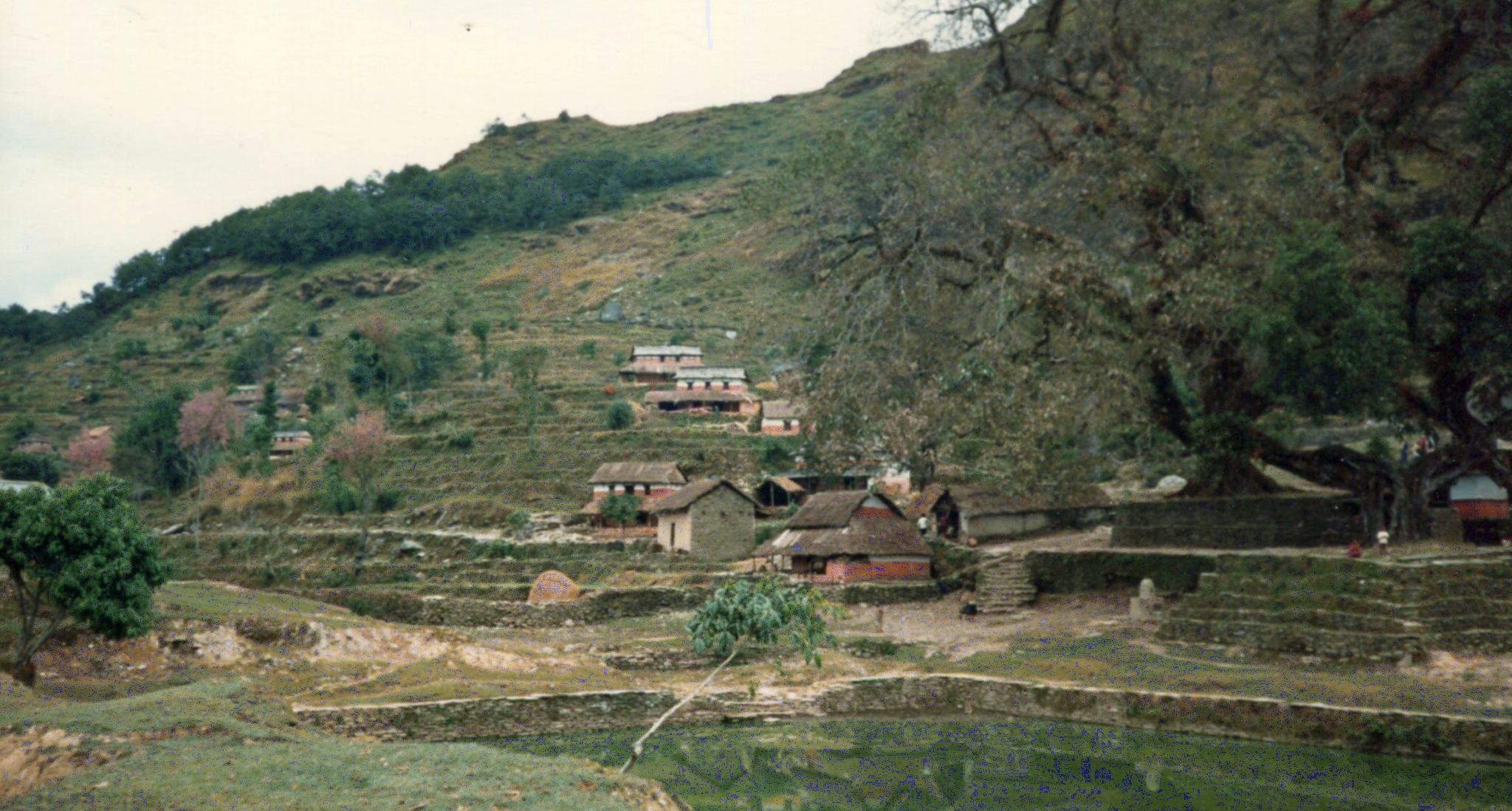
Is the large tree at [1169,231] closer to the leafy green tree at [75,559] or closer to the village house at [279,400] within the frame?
the leafy green tree at [75,559]

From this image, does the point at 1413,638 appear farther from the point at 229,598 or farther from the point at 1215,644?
the point at 229,598

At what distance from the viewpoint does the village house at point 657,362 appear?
79500 millimetres

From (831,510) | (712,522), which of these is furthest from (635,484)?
(831,510)

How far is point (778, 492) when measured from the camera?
56406mm

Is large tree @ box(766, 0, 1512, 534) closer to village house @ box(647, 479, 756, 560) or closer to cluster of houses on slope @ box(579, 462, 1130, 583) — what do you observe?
cluster of houses on slope @ box(579, 462, 1130, 583)

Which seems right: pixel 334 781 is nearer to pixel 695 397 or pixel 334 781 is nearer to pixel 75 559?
pixel 75 559

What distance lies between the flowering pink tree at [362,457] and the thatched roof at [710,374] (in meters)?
20.5

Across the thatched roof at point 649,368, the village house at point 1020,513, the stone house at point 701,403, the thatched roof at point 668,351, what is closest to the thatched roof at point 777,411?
the stone house at point 701,403

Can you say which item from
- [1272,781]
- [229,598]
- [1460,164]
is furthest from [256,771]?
[1460,164]

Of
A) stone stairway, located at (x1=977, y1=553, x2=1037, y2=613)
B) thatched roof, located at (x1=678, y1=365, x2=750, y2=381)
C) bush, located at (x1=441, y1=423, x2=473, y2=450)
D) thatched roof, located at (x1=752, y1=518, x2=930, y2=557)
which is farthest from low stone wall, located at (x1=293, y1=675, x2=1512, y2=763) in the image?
thatched roof, located at (x1=678, y1=365, x2=750, y2=381)

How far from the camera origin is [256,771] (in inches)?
415

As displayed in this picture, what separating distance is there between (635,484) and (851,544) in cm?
2011

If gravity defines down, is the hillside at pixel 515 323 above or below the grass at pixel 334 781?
above

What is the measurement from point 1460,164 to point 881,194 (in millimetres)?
13205
